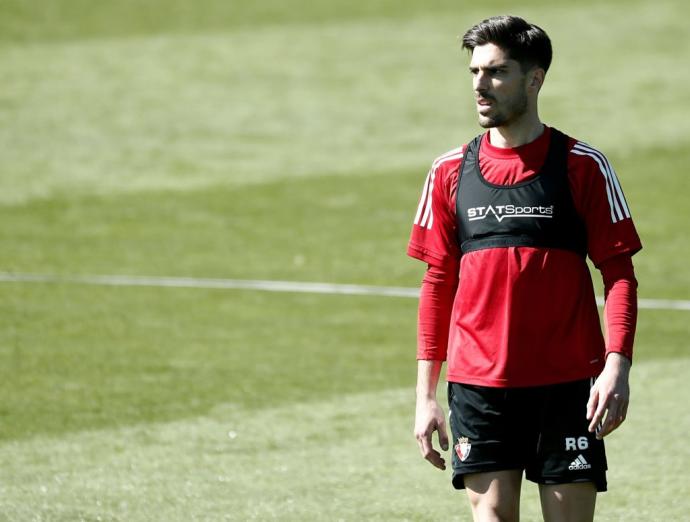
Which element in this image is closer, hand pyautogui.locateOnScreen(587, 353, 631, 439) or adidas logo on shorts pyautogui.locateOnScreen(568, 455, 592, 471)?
hand pyautogui.locateOnScreen(587, 353, 631, 439)

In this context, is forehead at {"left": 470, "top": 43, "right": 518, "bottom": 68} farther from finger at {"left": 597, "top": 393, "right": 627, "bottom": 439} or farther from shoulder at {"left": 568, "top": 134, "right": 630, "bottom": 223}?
finger at {"left": 597, "top": 393, "right": 627, "bottom": 439}

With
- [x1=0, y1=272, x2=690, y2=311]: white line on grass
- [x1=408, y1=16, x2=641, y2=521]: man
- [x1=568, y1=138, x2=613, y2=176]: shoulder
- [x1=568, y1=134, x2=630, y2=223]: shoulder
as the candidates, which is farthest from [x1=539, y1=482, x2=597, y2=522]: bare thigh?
[x1=0, y1=272, x2=690, y2=311]: white line on grass

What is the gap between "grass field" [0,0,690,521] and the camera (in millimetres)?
8359

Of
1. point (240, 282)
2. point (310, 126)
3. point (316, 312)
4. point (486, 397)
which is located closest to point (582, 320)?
point (486, 397)

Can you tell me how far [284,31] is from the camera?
27188 mm

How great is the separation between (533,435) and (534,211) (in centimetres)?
82


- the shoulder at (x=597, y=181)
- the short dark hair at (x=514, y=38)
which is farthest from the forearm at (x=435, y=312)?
the short dark hair at (x=514, y=38)

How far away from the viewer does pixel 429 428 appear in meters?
5.03

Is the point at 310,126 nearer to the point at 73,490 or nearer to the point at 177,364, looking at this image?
the point at 177,364

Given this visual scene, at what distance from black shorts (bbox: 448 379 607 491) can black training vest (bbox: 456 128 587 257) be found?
53 centimetres

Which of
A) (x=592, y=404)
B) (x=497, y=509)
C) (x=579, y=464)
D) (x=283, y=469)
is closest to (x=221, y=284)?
(x=283, y=469)

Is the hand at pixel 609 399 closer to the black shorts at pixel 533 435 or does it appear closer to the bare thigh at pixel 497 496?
the black shorts at pixel 533 435

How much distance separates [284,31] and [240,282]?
13408 mm

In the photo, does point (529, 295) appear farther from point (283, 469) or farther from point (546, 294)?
point (283, 469)
